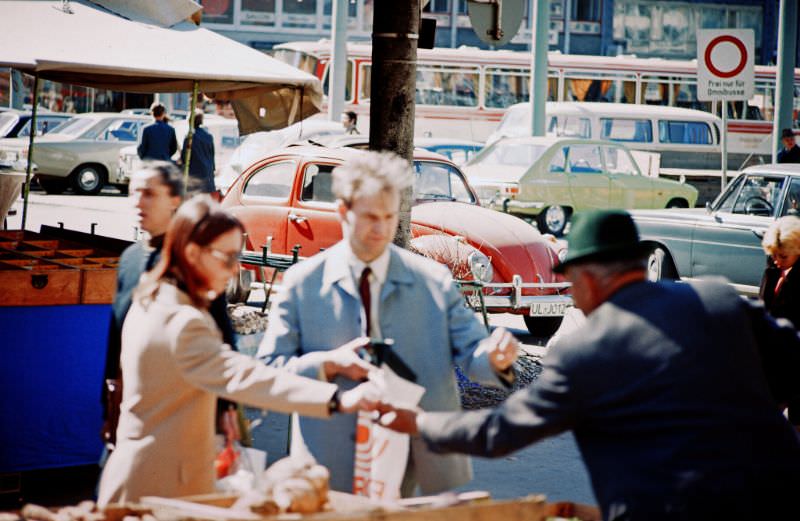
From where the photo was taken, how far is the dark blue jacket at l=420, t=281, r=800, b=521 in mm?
3104

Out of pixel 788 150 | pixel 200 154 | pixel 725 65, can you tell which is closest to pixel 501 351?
pixel 725 65

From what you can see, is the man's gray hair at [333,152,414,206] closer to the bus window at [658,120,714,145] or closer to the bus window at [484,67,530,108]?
the bus window at [658,120,714,145]

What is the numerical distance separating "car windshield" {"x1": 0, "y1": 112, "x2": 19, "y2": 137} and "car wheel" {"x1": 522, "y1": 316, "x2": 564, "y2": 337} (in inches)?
695

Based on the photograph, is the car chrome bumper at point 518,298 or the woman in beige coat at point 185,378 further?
the car chrome bumper at point 518,298

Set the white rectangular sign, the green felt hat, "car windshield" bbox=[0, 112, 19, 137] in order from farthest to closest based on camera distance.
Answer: "car windshield" bbox=[0, 112, 19, 137] → the white rectangular sign → the green felt hat

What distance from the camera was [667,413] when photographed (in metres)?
3.13

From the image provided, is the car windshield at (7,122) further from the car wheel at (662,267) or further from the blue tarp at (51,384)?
the blue tarp at (51,384)

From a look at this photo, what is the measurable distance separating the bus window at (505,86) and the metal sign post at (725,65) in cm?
1779

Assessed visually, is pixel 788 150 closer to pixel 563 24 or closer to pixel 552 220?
pixel 552 220

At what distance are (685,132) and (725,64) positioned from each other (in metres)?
15.6

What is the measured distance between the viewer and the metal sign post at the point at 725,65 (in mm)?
15445

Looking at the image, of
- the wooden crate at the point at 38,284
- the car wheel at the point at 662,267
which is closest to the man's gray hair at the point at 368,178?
the wooden crate at the point at 38,284

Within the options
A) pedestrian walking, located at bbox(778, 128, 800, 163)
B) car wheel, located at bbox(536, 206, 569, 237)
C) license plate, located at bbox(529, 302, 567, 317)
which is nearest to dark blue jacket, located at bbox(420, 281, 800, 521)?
license plate, located at bbox(529, 302, 567, 317)

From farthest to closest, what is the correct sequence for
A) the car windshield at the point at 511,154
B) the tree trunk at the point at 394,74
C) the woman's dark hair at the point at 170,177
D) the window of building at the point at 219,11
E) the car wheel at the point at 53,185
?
the window of building at the point at 219,11, the car wheel at the point at 53,185, the car windshield at the point at 511,154, the tree trunk at the point at 394,74, the woman's dark hair at the point at 170,177
